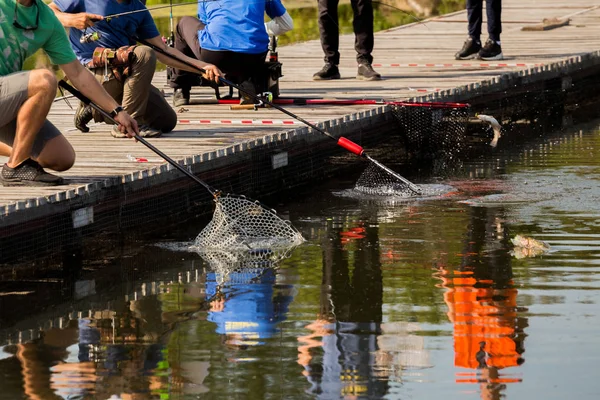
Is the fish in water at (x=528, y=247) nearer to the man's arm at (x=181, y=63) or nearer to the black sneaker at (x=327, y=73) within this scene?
the man's arm at (x=181, y=63)

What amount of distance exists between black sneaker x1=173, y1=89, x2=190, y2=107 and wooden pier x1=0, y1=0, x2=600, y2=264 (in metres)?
0.13

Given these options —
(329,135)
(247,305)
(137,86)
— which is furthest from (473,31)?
(247,305)

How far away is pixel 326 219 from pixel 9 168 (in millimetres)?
1937

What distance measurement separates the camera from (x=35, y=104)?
711cm

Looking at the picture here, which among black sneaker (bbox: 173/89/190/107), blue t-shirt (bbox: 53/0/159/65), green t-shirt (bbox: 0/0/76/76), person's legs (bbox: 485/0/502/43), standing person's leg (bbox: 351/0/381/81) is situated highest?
person's legs (bbox: 485/0/502/43)

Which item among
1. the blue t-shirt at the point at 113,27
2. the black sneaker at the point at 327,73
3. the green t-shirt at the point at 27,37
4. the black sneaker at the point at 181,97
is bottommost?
the green t-shirt at the point at 27,37

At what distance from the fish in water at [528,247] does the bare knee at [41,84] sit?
2.34 metres

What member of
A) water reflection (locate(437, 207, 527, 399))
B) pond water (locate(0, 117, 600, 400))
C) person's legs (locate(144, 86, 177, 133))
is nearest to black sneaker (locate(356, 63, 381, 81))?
person's legs (locate(144, 86, 177, 133))

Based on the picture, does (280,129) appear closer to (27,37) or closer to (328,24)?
(328,24)

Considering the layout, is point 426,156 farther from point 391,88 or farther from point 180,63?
point 180,63

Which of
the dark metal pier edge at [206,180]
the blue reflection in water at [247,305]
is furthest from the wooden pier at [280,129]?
the blue reflection in water at [247,305]

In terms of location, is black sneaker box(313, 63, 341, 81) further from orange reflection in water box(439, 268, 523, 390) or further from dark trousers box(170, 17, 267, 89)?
orange reflection in water box(439, 268, 523, 390)

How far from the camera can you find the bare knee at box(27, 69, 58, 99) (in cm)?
709

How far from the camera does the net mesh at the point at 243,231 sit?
7520mm
